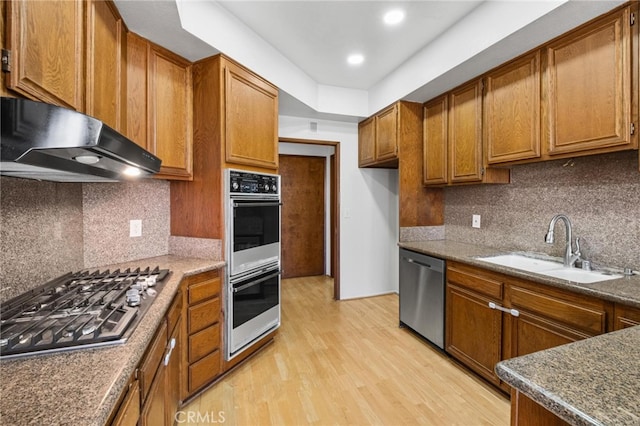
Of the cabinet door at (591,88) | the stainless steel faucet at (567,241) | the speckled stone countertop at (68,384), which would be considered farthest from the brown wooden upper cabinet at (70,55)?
the stainless steel faucet at (567,241)

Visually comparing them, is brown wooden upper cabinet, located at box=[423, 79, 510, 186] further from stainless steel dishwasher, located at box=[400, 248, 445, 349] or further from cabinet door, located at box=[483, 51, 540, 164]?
stainless steel dishwasher, located at box=[400, 248, 445, 349]

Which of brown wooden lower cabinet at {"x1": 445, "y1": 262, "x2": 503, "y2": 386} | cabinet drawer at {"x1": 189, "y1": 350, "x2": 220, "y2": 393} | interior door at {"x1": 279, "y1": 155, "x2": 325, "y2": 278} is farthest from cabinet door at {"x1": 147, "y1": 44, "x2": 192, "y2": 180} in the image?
interior door at {"x1": 279, "y1": 155, "x2": 325, "y2": 278}

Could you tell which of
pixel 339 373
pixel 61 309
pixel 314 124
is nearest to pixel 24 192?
pixel 61 309

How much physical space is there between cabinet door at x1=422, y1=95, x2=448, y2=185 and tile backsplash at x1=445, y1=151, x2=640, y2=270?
362 millimetres

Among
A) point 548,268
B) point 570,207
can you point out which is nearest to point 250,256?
point 548,268

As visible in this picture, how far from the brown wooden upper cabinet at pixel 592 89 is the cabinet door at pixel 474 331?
113 centimetres

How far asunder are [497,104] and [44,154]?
105 inches

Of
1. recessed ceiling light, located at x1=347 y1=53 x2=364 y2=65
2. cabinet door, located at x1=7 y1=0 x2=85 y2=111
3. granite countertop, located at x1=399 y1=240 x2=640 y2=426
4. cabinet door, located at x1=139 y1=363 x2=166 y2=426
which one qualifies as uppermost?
recessed ceiling light, located at x1=347 y1=53 x2=364 y2=65

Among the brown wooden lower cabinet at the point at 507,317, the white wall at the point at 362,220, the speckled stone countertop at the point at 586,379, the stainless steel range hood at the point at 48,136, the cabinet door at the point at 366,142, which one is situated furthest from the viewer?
the white wall at the point at 362,220

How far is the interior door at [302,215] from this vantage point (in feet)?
16.0

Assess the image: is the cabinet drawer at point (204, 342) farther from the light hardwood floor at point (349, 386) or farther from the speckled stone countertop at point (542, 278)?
the speckled stone countertop at point (542, 278)

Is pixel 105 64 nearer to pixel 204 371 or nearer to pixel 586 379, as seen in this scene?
pixel 204 371

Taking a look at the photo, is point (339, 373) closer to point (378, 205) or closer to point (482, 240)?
point (482, 240)

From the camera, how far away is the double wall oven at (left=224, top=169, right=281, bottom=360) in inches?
81.8
